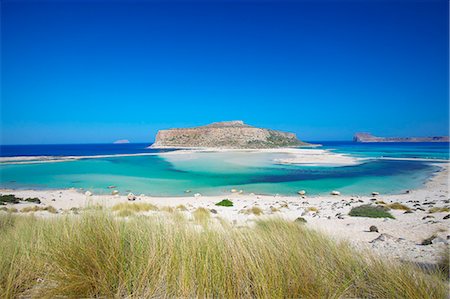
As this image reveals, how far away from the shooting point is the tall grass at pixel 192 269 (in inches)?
108

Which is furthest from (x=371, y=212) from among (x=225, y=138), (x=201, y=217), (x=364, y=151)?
(x=225, y=138)

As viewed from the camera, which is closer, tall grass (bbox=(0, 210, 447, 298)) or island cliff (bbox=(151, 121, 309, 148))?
tall grass (bbox=(0, 210, 447, 298))

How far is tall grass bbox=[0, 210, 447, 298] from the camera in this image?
2736mm

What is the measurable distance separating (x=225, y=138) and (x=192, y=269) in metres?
97.9

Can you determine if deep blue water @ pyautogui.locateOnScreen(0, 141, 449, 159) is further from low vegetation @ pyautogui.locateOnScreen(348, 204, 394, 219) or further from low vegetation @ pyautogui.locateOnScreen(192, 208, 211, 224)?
low vegetation @ pyautogui.locateOnScreen(192, 208, 211, 224)

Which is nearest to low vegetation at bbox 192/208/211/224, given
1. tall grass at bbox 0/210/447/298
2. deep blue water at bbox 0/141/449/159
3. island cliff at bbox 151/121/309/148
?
tall grass at bbox 0/210/447/298

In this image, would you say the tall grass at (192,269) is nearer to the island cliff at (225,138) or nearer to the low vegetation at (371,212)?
the low vegetation at (371,212)

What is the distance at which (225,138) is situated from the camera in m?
101

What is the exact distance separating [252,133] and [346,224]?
313ft

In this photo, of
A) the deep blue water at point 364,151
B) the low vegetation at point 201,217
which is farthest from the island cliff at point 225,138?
the low vegetation at point 201,217

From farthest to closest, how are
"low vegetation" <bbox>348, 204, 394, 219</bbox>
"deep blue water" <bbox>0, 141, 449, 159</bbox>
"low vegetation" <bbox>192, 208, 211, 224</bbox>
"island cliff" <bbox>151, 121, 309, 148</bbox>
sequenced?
"island cliff" <bbox>151, 121, 309, 148</bbox> → "deep blue water" <bbox>0, 141, 449, 159</bbox> → "low vegetation" <bbox>348, 204, 394, 219</bbox> → "low vegetation" <bbox>192, 208, 211, 224</bbox>

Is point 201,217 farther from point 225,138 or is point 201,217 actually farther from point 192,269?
point 225,138

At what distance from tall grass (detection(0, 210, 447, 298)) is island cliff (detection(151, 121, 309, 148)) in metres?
90.0

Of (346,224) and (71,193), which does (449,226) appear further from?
(71,193)
